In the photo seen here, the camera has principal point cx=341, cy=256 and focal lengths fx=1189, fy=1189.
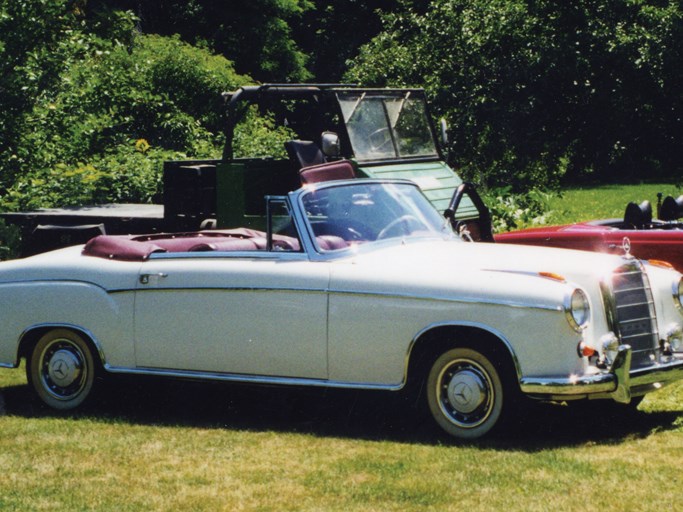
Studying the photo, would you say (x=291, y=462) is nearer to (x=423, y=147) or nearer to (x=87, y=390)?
(x=87, y=390)

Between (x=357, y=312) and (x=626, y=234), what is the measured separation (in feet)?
11.9

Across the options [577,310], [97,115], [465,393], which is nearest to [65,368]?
[465,393]

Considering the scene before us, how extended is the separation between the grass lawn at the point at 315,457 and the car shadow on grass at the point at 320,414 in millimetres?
13

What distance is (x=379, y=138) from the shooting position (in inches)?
492

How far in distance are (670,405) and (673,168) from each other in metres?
12.6

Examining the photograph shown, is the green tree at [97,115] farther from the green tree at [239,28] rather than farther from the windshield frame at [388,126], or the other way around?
the green tree at [239,28]

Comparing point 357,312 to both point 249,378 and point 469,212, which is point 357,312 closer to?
point 249,378

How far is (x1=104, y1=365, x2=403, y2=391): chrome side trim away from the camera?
6828mm

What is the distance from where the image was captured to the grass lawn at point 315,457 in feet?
17.9

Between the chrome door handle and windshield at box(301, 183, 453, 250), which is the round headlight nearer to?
windshield at box(301, 183, 453, 250)

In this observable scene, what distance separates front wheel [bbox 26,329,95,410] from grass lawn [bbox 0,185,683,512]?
131 mm

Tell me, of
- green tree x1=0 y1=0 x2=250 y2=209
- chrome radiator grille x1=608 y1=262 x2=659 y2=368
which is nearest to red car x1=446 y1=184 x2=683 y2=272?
chrome radiator grille x1=608 y1=262 x2=659 y2=368

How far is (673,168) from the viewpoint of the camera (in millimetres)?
19453

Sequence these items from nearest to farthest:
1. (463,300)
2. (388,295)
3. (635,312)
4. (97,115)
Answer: (463,300), (388,295), (635,312), (97,115)
